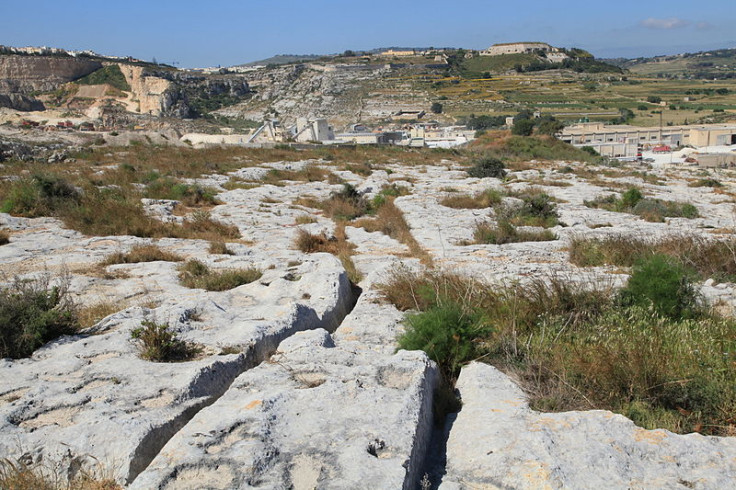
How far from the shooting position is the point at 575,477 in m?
2.43

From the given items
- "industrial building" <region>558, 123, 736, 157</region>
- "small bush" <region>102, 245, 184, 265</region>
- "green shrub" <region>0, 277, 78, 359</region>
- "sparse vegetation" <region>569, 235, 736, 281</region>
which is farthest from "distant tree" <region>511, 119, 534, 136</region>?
"green shrub" <region>0, 277, 78, 359</region>

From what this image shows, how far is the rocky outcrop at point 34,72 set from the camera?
8319 centimetres

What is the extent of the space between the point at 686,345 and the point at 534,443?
5.78ft

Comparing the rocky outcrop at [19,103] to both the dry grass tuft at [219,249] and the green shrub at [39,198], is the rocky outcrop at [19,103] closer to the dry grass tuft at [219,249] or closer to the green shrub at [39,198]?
the green shrub at [39,198]

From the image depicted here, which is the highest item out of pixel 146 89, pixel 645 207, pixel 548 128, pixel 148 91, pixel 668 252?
pixel 146 89

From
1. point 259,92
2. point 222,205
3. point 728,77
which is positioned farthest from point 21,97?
point 728,77

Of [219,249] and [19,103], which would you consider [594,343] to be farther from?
[19,103]

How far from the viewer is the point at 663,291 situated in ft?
15.6

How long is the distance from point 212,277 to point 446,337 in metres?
3.21

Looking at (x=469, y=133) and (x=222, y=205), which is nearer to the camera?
(x=222, y=205)

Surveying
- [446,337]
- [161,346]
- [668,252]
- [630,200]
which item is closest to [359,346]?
[446,337]

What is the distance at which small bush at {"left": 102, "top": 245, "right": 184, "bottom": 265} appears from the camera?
7031mm

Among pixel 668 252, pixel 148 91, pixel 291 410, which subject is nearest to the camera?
pixel 291 410

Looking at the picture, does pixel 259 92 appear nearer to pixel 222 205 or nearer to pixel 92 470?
pixel 222 205
